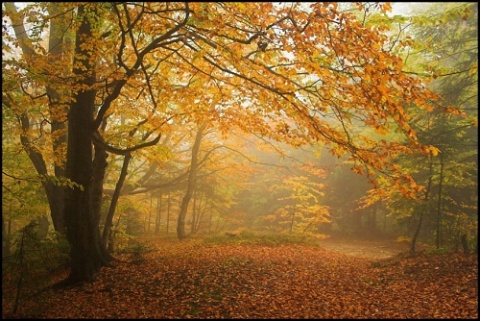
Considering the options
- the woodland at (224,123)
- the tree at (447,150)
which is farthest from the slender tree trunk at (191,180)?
the tree at (447,150)

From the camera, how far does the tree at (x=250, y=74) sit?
5410 millimetres

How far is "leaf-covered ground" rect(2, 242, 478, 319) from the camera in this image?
249 inches

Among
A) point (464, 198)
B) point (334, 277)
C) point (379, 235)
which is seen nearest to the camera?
point (334, 277)

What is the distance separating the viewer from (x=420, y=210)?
1370cm

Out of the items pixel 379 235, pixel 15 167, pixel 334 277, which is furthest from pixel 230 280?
pixel 379 235

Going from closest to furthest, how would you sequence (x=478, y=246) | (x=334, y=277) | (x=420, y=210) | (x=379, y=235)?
(x=334, y=277) → (x=478, y=246) → (x=420, y=210) → (x=379, y=235)

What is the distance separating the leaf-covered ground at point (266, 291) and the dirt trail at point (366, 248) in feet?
28.9

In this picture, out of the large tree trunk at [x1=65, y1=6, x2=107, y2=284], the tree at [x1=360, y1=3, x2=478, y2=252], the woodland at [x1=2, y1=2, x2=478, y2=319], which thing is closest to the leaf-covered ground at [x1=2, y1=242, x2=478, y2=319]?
the woodland at [x1=2, y1=2, x2=478, y2=319]

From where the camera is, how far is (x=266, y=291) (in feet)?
24.4

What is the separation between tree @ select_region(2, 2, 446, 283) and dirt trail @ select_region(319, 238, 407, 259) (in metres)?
13.0

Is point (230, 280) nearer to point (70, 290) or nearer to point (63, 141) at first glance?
point (70, 290)

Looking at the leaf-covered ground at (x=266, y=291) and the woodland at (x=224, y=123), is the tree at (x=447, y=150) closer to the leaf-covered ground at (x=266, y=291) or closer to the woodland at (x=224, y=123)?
the woodland at (x=224, y=123)

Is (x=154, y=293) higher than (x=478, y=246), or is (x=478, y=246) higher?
(x=478, y=246)

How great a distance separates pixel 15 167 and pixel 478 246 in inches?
643
